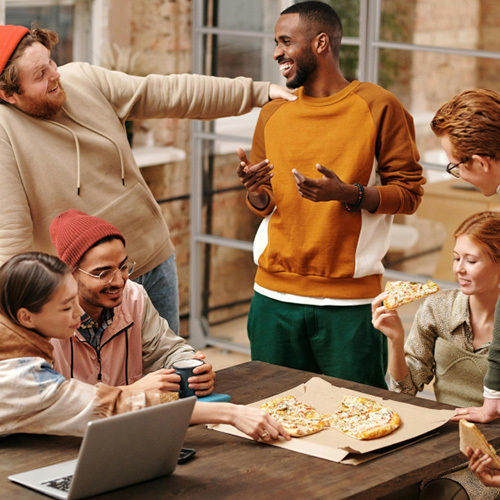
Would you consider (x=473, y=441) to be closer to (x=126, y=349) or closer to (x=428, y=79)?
(x=126, y=349)

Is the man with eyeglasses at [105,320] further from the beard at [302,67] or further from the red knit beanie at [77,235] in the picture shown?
the beard at [302,67]

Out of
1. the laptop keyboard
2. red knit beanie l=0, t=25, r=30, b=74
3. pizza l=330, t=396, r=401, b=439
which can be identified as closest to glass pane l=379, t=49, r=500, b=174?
red knit beanie l=0, t=25, r=30, b=74

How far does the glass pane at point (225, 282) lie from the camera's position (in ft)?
16.7

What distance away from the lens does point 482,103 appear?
2203mm

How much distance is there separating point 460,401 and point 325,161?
2.66ft

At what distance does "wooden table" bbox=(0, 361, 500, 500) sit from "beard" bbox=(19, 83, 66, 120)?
3.46 ft

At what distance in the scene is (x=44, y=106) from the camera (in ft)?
8.82

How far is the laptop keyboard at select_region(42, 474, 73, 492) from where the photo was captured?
69.5 inches

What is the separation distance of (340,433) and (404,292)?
498 mm

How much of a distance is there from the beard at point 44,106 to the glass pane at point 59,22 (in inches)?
70.9

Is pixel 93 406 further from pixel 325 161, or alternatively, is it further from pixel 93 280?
pixel 325 161

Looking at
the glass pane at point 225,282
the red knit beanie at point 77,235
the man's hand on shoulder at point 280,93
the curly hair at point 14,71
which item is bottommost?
the glass pane at point 225,282

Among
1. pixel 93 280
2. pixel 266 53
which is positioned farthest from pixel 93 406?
pixel 266 53

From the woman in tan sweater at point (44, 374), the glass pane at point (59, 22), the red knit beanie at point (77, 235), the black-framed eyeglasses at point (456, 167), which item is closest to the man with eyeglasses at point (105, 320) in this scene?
the red knit beanie at point (77, 235)
